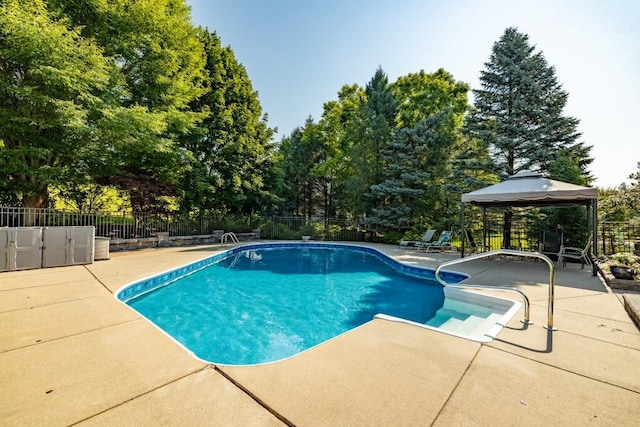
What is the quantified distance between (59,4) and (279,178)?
11.3 m

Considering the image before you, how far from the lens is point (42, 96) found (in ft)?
24.7

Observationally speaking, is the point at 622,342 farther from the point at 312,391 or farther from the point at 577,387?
the point at 312,391

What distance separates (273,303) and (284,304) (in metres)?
0.24

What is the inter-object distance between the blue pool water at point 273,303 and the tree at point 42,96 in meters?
5.72

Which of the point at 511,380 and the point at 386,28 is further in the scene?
the point at 386,28

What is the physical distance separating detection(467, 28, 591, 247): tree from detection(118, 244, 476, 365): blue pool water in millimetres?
6994

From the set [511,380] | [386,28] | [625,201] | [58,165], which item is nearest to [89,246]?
[58,165]

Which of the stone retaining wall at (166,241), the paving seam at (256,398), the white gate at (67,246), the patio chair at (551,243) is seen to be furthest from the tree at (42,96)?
the patio chair at (551,243)

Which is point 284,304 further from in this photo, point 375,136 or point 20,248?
point 375,136

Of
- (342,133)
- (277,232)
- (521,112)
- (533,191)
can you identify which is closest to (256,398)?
(533,191)

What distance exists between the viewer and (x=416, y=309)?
226 inches

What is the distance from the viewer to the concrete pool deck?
1.84m

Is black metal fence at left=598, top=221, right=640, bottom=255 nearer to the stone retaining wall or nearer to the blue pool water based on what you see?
the blue pool water

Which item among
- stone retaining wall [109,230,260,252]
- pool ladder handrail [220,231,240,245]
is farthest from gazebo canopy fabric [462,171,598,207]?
stone retaining wall [109,230,260,252]
